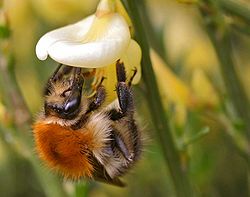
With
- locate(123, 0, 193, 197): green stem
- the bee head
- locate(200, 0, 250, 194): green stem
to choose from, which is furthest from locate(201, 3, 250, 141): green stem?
the bee head

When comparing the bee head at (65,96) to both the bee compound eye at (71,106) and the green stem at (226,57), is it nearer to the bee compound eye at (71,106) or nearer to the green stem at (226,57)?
the bee compound eye at (71,106)

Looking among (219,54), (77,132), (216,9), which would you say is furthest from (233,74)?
(77,132)

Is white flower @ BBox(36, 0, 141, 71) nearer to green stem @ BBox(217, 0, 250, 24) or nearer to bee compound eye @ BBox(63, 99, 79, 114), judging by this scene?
bee compound eye @ BBox(63, 99, 79, 114)

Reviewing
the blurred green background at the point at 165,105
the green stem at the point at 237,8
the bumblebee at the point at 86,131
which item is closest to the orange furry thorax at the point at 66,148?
the bumblebee at the point at 86,131

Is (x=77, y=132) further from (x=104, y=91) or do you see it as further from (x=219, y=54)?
(x=219, y=54)

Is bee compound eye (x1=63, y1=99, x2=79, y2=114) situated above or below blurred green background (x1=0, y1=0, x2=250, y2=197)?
above

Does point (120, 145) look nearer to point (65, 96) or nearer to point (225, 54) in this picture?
point (65, 96)

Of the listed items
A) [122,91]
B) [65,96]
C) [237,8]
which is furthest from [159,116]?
[237,8]
